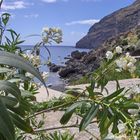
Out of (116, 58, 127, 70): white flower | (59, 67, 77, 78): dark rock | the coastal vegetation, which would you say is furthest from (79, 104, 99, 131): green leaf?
(59, 67, 77, 78): dark rock

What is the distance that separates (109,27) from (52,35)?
9367cm

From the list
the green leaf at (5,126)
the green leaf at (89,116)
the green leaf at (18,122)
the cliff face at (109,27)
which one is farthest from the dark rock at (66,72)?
the cliff face at (109,27)

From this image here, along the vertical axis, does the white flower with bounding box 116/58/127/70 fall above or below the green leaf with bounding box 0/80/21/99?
above

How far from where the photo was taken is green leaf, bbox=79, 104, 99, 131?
1.54 m

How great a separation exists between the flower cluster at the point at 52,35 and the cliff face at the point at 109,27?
72.5 metres

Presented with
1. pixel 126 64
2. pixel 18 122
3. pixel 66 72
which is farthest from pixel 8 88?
pixel 66 72

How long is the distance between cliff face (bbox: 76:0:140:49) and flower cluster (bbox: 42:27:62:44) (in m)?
72.5

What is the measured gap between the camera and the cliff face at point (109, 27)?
260ft

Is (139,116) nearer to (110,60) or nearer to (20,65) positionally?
(20,65)

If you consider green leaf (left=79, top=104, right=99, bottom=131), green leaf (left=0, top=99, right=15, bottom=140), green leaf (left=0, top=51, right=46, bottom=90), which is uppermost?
green leaf (left=0, top=51, right=46, bottom=90)

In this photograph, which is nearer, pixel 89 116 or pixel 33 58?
pixel 89 116

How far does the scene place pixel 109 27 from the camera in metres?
95.4

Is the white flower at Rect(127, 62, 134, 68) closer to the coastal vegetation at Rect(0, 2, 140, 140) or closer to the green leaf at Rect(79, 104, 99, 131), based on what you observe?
the coastal vegetation at Rect(0, 2, 140, 140)

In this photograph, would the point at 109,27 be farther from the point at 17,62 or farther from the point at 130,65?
the point at 17,62
